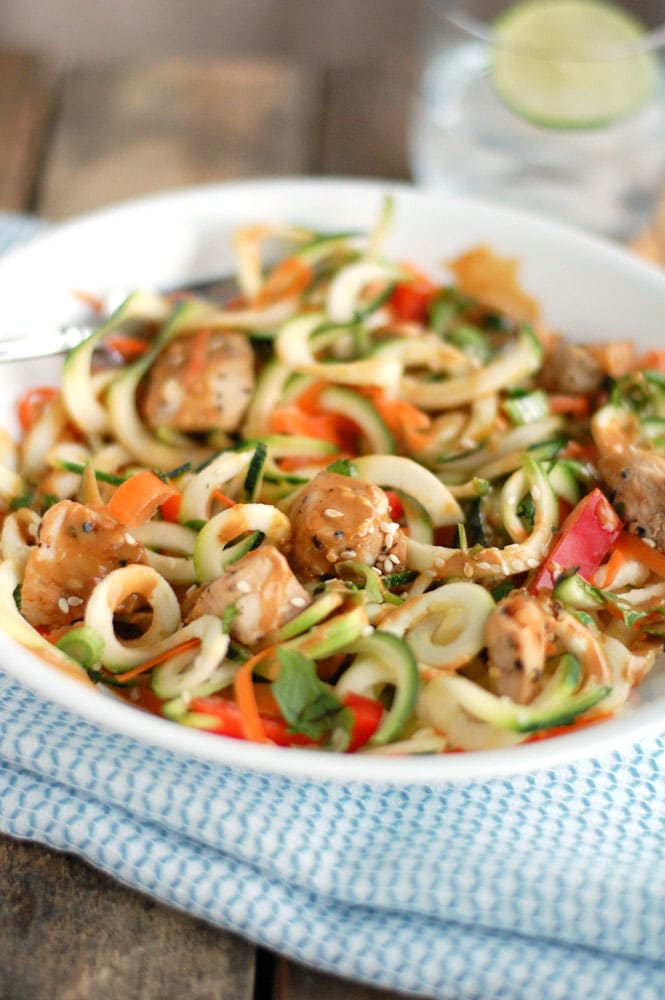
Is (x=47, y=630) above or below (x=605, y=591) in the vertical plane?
below

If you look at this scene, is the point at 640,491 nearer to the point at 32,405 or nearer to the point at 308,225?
the point at 308,225

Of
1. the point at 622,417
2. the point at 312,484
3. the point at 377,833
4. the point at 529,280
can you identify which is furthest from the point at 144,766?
the point at 529,280

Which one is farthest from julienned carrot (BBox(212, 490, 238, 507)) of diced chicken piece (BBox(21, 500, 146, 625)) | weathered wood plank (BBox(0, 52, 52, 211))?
weathered wood plank (BBox(0, 52, 52, 211))

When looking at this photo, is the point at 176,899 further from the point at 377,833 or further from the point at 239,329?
the point at 239,329

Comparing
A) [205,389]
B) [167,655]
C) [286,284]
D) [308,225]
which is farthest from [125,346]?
[167,655]

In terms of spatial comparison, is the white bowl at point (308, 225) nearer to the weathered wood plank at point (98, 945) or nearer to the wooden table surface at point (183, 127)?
the wooden table surface at point (183, 127)

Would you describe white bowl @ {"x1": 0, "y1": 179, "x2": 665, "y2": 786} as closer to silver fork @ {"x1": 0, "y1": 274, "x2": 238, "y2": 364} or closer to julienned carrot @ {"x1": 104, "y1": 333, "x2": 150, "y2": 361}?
silver fork @ {"x1": 0, "y1": 274, "x2": 238, "y2": 364}
